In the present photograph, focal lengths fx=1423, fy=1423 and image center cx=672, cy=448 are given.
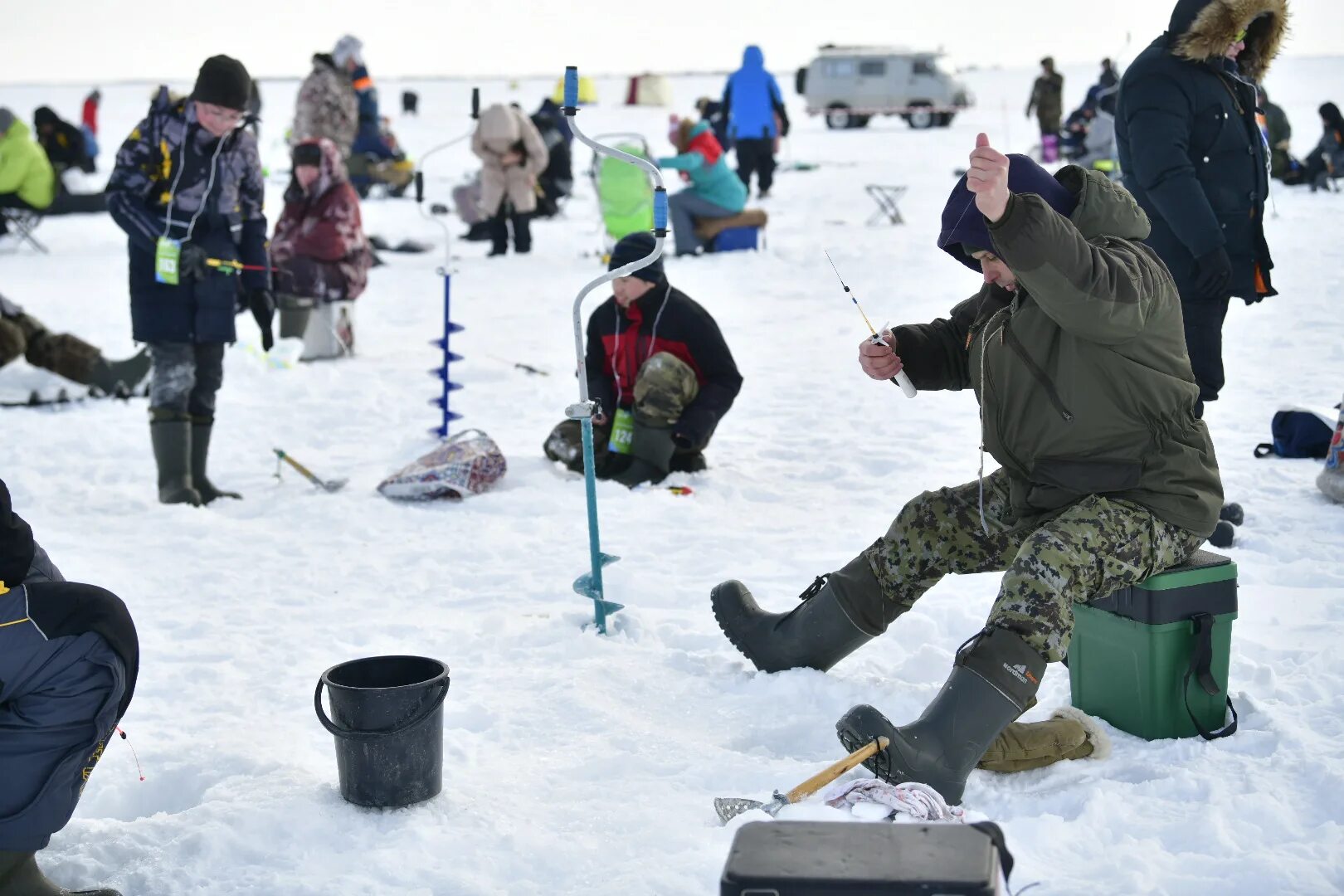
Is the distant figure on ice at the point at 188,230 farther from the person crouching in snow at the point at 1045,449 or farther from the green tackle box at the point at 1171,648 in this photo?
the green tackle box at the point at 1171,648

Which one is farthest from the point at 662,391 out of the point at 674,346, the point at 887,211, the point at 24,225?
the point at 24,225

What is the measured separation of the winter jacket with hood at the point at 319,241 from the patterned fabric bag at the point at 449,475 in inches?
123

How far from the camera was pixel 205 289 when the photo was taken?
5.50 meters

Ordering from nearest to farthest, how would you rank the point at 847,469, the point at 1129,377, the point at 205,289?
1. the point at 1129,377
2. the point at 205,289
3. the point at 847,469

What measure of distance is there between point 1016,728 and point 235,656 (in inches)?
86.9

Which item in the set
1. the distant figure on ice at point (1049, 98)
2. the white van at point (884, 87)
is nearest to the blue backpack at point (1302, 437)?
the distant figure on ice at point (1049, 98)

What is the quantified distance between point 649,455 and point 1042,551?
3148 mm

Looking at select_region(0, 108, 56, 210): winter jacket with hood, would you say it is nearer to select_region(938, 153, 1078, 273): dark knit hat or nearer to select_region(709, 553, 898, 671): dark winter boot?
select_region(709, 553, 898, 671): dark winter boot

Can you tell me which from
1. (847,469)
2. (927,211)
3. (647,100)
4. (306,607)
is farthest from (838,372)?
(647,100)

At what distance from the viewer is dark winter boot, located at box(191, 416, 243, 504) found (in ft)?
19.0

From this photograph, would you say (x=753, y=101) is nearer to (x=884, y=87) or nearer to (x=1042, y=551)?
(x=1042, y=551)

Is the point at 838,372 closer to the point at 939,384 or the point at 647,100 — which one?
the point at 939,384

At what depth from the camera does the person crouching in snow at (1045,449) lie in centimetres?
281

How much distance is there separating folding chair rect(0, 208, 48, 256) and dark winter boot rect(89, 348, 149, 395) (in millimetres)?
7082
